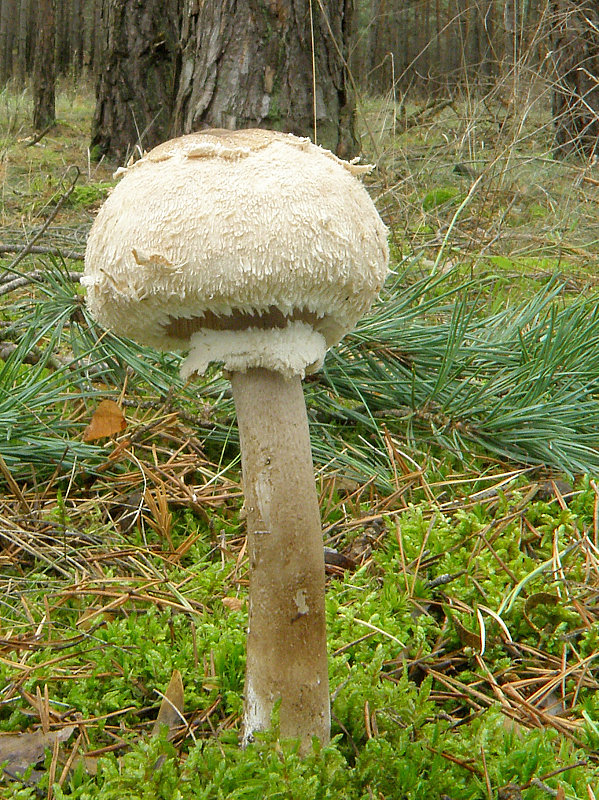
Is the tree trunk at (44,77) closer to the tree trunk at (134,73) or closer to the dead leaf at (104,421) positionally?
the tree trunk at (134,73)

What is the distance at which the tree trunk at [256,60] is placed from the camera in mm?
3262

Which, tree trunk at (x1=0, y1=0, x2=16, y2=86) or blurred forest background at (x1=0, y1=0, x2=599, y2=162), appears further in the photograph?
tree trunk at (x1=0, y1=0, x2=16, y2=86)

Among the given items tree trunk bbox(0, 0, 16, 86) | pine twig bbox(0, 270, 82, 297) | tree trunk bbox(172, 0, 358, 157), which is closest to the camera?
pine twig bbox(0, 270, 82, 297)

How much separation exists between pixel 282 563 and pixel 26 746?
63 centimetres

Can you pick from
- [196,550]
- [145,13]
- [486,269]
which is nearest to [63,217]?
[145,13]

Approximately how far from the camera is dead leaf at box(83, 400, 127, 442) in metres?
2.40

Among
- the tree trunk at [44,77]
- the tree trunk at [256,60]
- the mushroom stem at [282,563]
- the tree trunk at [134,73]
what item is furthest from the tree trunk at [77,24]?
the mushroom stem at [282,563]

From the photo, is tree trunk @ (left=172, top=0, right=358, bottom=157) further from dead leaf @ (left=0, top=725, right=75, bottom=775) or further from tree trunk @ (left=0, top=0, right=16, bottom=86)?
tree trunk @ (left=0, top=0, right=16, bottom=86)

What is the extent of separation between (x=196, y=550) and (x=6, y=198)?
4360 millimetres

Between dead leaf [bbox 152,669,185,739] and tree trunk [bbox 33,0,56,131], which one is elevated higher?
dead leaf [bbox 152,669,185,739]

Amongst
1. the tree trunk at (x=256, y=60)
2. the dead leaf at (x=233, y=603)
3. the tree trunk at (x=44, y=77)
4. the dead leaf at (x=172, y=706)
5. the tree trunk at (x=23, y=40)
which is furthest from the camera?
the tree trunk at (x=23, y=40)

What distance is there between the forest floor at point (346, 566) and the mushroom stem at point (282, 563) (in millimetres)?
76

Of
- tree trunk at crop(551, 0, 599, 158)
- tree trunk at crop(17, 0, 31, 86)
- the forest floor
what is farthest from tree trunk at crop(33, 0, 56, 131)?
the forest floor

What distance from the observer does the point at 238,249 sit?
112 cm
